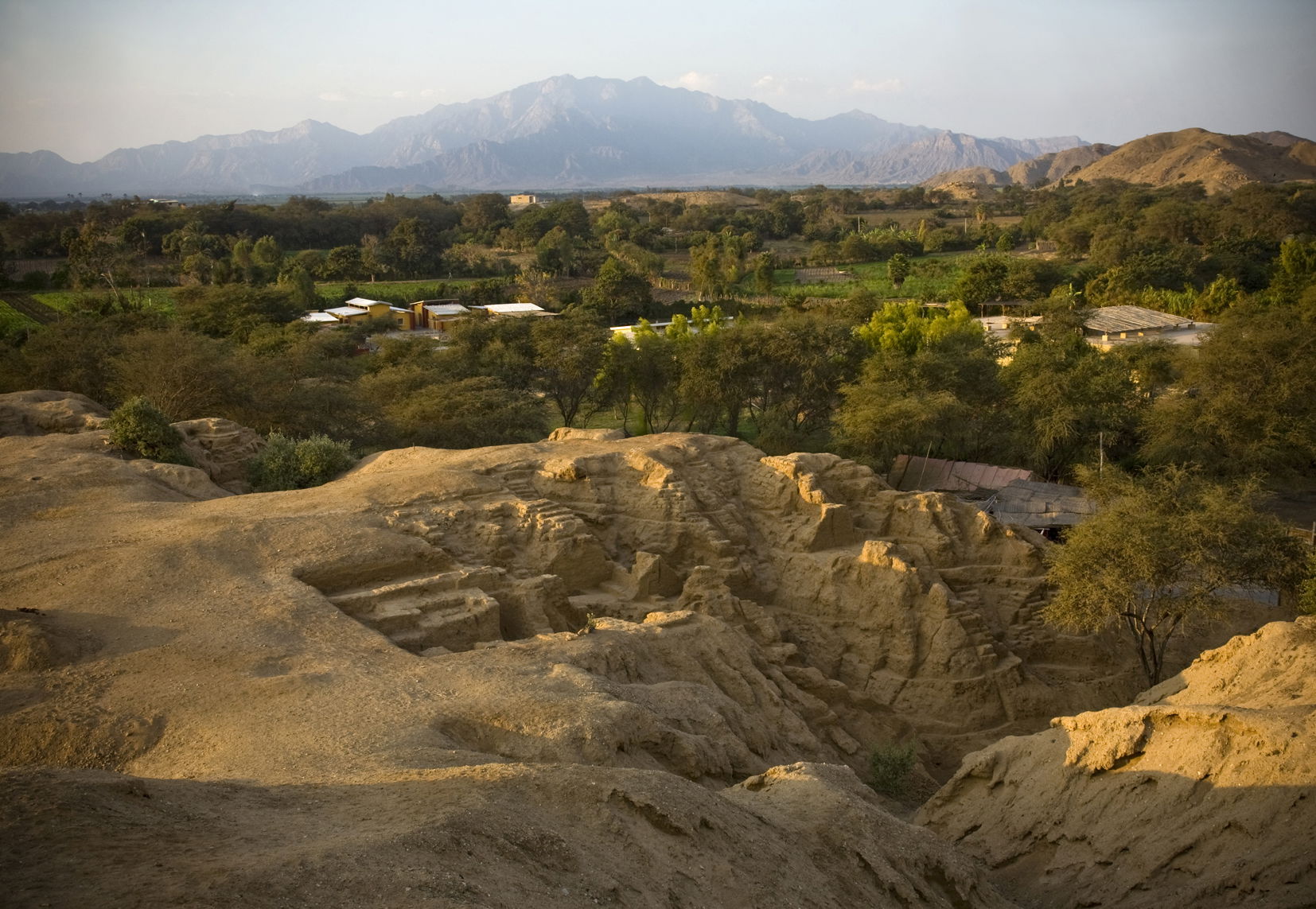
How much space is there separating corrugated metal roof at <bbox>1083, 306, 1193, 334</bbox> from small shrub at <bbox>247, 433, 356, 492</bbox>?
3507 centimetres

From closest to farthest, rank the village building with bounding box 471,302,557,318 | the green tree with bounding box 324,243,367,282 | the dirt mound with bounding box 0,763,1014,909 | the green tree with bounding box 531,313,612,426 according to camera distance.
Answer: the dirt mound with bounding box 0,763,1014,909
the green tree with bounding box 531,313,612,426
the village building with bounding box 471,302,557,318
the green tree with bounding box 324,243,367,282

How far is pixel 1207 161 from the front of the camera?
13738 centimetres

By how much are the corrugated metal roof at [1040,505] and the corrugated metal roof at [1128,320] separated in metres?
20.4

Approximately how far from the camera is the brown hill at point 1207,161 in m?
134

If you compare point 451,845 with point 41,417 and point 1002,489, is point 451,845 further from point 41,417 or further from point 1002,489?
point 1002,489

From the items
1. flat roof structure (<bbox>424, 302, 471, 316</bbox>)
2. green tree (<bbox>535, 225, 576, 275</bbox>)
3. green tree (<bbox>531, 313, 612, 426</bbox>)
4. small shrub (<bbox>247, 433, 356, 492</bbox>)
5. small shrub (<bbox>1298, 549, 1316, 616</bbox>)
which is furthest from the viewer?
green tree (<bbox>535, 225, 576, 275</bbox>)

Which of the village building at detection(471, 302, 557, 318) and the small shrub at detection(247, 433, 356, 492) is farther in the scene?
the village building at detection(471, 302, 557, 318)

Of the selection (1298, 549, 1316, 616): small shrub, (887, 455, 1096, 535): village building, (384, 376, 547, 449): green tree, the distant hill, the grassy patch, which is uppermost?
the distant hill

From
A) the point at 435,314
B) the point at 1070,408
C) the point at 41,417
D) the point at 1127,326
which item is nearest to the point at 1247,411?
the point at 1070,408

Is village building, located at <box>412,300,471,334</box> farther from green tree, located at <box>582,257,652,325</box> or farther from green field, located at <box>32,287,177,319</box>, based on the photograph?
green field, located at <box>32,287,177,319</box>

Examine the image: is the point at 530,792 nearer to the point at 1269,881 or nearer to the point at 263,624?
the point at 263,624

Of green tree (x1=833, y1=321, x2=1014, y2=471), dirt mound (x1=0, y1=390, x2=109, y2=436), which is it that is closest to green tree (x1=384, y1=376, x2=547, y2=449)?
dirt mound (x1=0, y1=390, x2=109, y2=436)

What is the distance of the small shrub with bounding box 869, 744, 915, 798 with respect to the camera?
14.7 meters

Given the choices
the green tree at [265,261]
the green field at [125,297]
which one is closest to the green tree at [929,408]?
the green field at [125,297]
